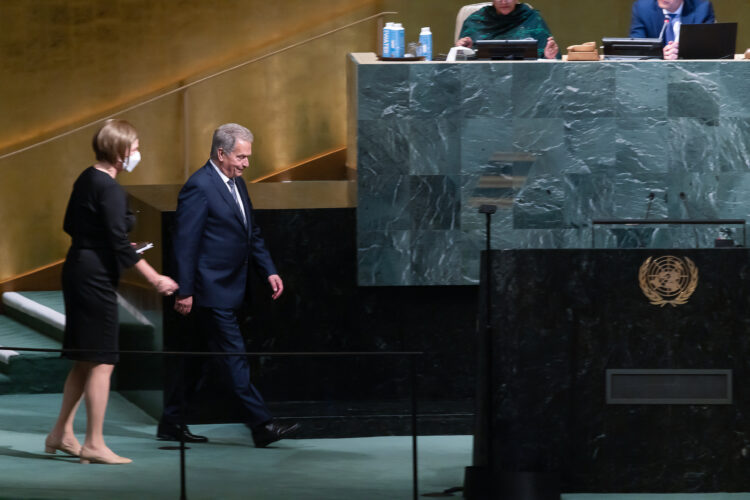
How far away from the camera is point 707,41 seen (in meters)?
6.71

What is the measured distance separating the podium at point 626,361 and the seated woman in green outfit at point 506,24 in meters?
2.93

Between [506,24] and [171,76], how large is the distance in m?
2.96

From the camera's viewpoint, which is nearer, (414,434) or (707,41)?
(414,434)

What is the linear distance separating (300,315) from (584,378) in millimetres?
2042

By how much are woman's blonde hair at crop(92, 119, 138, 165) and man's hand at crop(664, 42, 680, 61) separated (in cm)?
290

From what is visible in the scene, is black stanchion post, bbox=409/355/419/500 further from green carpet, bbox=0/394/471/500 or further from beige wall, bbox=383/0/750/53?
beige wall, bbox=383/0/750/53

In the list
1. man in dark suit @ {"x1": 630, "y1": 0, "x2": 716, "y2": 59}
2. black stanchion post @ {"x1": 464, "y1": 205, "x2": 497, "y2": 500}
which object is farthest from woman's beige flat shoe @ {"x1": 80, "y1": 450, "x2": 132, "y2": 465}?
man in dark suit @ {"x1": 630, "y1": 0, "x2": 716, "y2": 59}

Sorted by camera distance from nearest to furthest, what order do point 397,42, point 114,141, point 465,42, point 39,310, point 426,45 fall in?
point 114,141 < point 397,42 < point 426,45 < point 465,42 < point 39,310

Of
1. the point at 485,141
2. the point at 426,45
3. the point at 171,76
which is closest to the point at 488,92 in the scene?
the point at 485,141

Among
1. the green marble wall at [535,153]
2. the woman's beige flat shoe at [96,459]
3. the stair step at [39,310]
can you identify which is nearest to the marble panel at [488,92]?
the green marble wall at [535,153]

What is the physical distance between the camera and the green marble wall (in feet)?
21.6

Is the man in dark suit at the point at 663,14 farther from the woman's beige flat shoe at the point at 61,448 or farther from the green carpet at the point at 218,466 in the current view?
the woman's beige flat shoe at the point at 61,448

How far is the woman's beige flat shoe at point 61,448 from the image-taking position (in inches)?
201

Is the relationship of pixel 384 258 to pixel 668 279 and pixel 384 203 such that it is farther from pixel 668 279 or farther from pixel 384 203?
pixel 668 279
